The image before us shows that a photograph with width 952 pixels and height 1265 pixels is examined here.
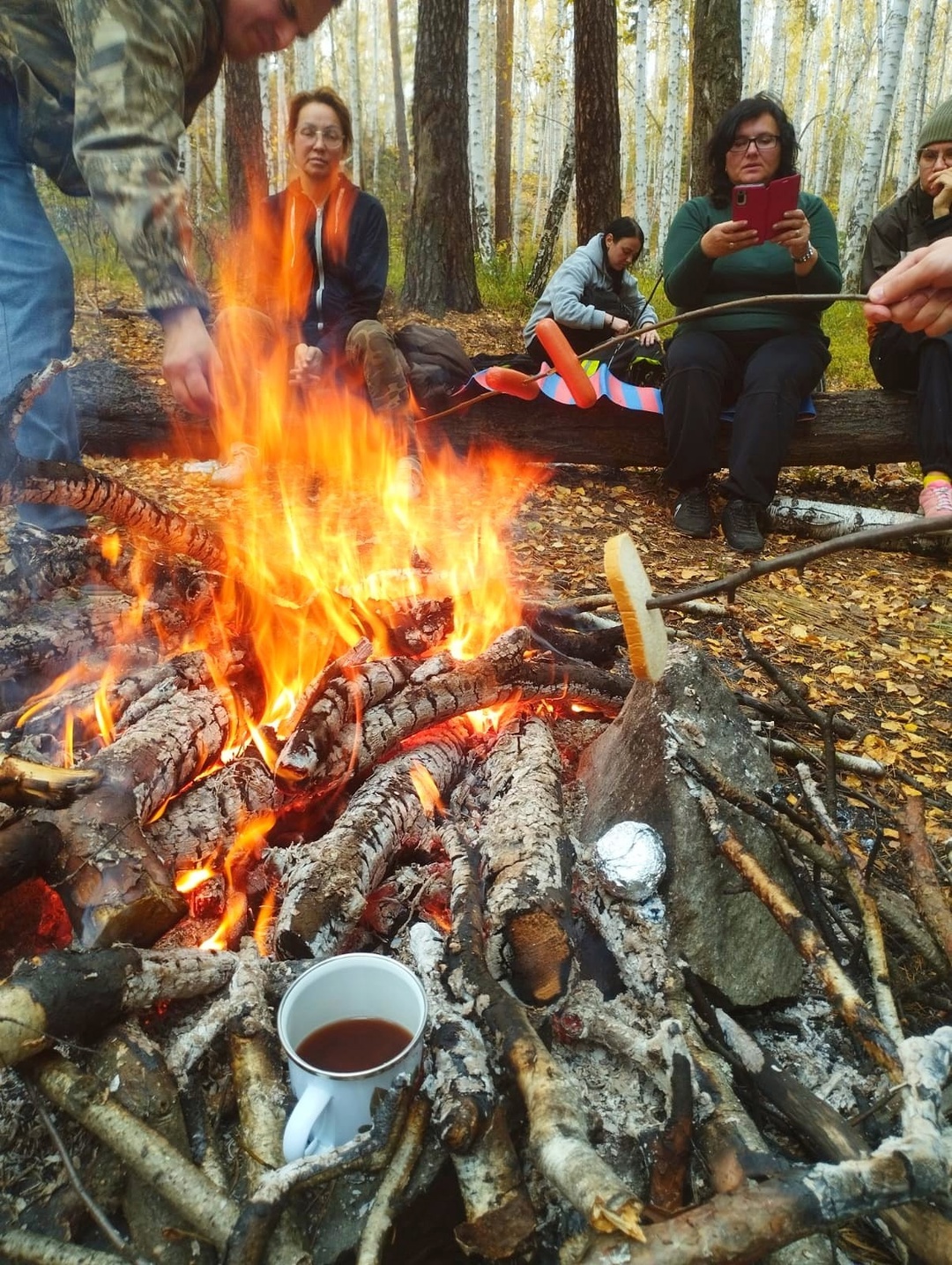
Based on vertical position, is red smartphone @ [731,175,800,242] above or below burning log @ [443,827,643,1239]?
above

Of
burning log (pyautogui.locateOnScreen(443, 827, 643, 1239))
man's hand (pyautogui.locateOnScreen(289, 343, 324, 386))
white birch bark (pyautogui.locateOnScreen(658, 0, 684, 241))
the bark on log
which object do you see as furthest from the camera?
white birch bark (pyautogui.locateOnScreen(658, 0, 684, 241))

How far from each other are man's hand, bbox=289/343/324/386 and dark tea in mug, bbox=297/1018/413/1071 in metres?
5.11

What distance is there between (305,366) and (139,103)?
3.62 metres

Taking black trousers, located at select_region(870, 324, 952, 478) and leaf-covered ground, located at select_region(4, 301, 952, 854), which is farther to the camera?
black trousers, located at select_region(870, 324, 952, 478)

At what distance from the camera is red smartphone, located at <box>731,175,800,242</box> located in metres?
4.10

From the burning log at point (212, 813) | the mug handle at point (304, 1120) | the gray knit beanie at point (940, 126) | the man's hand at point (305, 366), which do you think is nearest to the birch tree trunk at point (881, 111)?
the gray knit beanie at point (940, 126)

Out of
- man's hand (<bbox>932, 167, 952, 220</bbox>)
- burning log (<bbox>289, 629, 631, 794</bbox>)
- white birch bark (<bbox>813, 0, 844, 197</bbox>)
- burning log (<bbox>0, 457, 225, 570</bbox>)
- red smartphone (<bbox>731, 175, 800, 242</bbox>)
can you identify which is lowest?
burning log (<bbox>289, 629, 631, 794</bbox>)

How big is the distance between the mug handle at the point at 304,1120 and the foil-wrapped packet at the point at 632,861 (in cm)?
79

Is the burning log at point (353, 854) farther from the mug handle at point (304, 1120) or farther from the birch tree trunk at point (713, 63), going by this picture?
the birch tree trunk at point (713, 63)

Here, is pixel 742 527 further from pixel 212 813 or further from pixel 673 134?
pixel 673 134

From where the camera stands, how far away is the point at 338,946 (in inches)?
65.0

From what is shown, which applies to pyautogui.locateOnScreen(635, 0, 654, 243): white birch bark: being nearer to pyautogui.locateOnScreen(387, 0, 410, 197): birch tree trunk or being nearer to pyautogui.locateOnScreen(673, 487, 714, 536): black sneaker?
pyautogui.locateOnScreen(387, 0, 410, 197): birch tree trunk

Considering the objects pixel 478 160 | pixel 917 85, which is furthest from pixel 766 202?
pixel 917 85

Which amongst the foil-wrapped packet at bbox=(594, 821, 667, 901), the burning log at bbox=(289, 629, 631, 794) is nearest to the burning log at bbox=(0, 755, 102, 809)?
the burning log at bbox=(289, 629, 631, 794)
